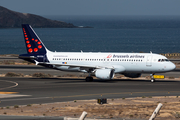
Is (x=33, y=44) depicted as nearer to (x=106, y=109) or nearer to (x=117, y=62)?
(x=117, y=62)

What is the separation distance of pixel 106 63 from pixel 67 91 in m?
12.2

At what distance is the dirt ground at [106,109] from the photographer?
26.7 m

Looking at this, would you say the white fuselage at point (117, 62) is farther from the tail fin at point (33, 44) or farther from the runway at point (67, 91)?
the runway at point (67, 91)

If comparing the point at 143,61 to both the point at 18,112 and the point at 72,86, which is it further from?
the point at 18,112

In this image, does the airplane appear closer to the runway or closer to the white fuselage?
the white fuselage

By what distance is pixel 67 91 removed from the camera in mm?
41156

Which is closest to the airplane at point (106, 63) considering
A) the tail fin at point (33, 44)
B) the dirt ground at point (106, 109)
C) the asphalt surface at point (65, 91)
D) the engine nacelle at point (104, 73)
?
the engine nacelle at point (104, 73)

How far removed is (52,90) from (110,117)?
57.0 feet

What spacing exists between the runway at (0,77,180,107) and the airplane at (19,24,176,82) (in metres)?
3.40

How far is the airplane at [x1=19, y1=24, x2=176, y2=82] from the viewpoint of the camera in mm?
49625

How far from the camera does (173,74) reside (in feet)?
203

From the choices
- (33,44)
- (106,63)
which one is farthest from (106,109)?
(33,44)

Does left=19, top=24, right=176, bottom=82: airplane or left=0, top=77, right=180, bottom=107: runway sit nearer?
left=0, top=77, right=180, bottom=107: runway

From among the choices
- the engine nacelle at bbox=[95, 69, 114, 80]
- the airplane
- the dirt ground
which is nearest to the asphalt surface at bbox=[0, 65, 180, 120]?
the engine nacelle at bbox=[95, 69, 114, 80]
